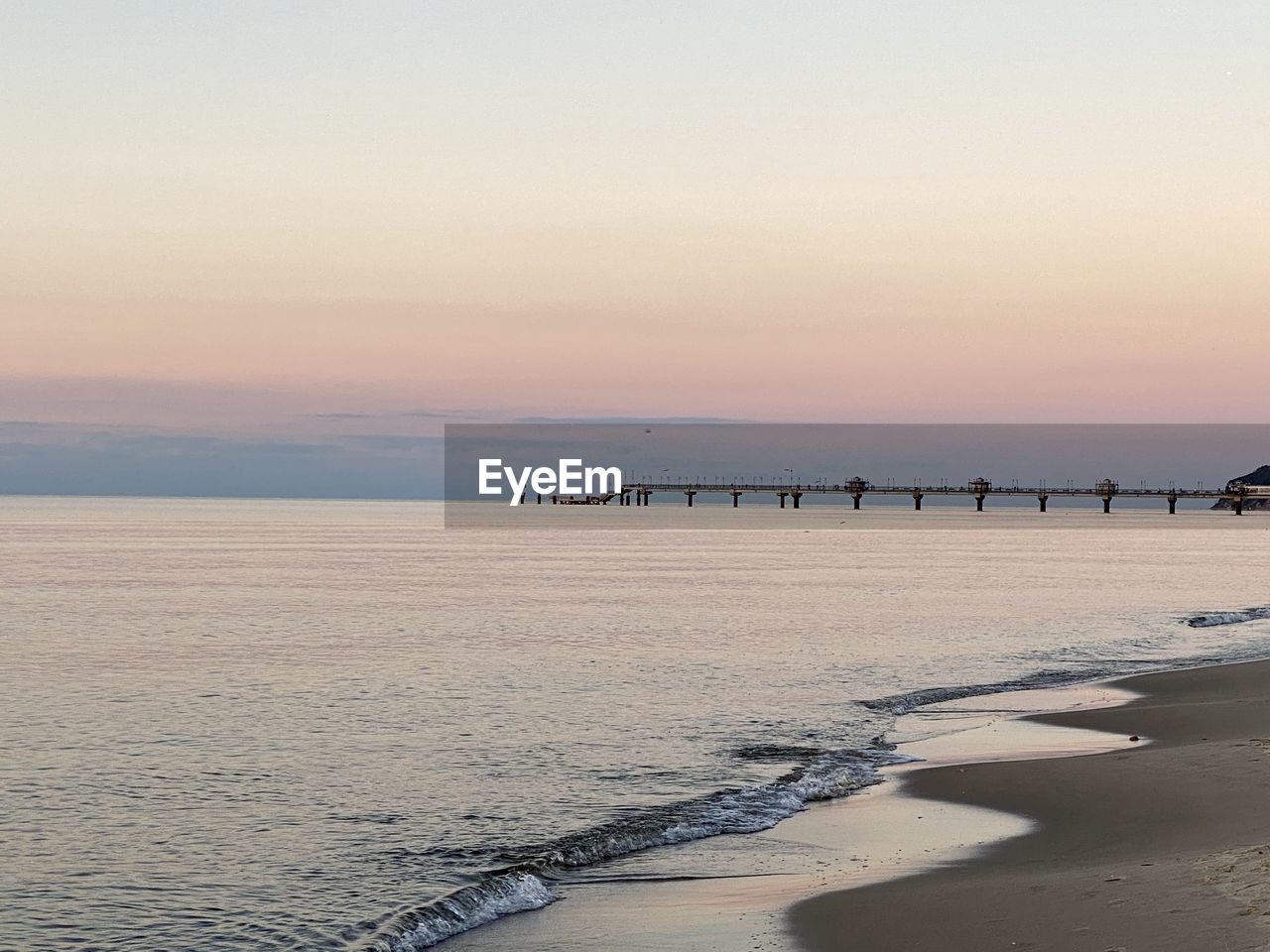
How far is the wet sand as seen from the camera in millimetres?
9820

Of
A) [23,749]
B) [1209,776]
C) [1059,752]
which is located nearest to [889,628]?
[1059,752]

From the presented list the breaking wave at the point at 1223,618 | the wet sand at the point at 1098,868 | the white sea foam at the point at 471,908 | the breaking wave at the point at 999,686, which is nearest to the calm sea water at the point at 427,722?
the white sea foam at the point at 471,908

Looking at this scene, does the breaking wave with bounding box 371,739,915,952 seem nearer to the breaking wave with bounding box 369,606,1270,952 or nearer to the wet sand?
the breaking wave with bounding box 369,606,1270,952

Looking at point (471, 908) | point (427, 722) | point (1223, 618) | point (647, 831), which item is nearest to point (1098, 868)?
point (647, 831)

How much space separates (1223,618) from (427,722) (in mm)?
30639

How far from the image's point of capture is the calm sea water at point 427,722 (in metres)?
12.5

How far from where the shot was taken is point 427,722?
71.7 ft

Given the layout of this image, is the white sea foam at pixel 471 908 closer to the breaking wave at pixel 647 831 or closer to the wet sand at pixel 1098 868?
the breaking wave at pixel 647 831

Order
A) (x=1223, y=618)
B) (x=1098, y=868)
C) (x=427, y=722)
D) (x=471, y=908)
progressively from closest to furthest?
1. (x=471, y=908)
2. (x=1098, y=868)
3. (x=427, y=722)
4. (x=1223, y=618)

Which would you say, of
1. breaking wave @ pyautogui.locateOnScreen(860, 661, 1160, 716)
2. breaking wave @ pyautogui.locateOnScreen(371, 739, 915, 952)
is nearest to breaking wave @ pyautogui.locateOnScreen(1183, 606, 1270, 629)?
breaking wave @ pyautogui.locateOnScreen(860, 661, 1160, 716)

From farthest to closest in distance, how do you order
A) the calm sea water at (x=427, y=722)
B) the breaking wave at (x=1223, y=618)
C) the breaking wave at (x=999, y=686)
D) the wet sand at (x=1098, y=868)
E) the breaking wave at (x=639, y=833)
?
the breaking wave at (x=1223, y=618) < the breaking wave at (x=999, y=686) < the calm sea water at (x=427, y=722) < the breaking wave at (x=639, y=833) < the wet sand at (x=1098, y=868)

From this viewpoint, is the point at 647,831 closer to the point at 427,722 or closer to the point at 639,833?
the point at 639,833

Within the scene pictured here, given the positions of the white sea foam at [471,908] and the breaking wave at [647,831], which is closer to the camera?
the white sea foam at [471,908]

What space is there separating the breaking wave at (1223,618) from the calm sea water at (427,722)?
285mm
